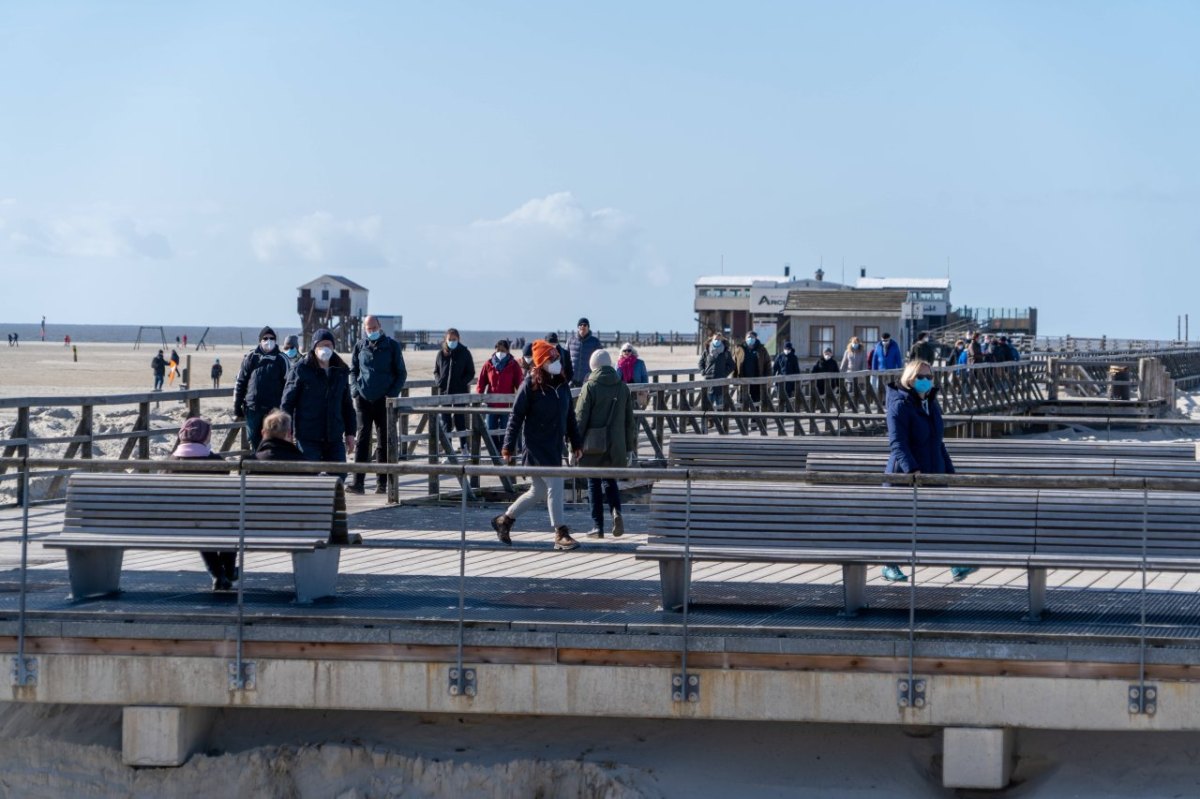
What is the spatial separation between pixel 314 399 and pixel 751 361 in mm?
14351

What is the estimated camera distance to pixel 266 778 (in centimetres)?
893

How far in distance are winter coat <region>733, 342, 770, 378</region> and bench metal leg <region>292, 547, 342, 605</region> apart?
18.3 meters

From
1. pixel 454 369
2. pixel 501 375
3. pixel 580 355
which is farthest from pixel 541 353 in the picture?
pixel 580 355

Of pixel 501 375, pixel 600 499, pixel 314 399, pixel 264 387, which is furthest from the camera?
pixel 501 375

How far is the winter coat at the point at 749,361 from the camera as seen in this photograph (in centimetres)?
2764

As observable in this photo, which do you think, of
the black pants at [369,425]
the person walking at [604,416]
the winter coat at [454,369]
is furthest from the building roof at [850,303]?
the person walking at [604,416]

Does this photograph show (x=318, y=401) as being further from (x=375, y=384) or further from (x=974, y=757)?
(x=974, y=757)

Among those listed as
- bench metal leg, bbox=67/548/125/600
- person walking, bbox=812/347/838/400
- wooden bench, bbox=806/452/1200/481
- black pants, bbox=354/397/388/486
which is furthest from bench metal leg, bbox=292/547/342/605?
person walking, bbox=812/347/838/400

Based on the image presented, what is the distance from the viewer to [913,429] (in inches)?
420

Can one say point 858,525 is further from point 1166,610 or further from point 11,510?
point 11,510

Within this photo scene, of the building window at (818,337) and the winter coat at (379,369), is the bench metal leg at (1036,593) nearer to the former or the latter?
the winter coat at (379,369)

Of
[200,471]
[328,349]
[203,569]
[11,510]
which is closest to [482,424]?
[328,349]

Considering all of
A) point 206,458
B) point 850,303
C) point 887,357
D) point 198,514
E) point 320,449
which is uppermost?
point 850,303

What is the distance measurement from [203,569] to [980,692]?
17.1 feet
